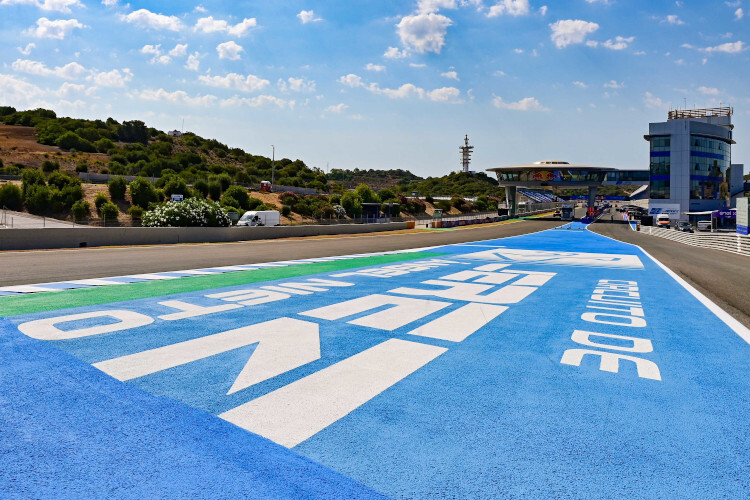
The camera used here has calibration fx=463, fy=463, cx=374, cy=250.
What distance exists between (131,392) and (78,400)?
0.44m

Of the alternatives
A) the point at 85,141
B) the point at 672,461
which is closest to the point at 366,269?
the point at 672,461

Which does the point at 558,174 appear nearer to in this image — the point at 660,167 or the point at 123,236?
the point at 660,167

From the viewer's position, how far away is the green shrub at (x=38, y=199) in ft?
174

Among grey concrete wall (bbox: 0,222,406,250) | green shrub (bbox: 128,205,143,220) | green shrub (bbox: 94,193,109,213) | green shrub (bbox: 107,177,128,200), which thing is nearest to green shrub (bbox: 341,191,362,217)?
green shrub (bbox: 128,205,143,220)

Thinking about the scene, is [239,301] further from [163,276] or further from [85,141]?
[85,141]

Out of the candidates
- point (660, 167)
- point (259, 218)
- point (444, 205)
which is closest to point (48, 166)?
point (259, 218)

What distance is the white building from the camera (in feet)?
291

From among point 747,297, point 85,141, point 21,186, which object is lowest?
point 747,297

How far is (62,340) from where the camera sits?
634 cm

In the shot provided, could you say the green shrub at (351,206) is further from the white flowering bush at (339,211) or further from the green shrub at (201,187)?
the green shrub at (201,187)

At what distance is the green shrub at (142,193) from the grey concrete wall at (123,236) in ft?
99.6

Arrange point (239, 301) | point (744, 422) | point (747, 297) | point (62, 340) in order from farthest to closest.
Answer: point (747, 297), point (239, 301), point (62, 340), point (744, 422)

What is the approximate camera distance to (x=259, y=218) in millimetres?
43000

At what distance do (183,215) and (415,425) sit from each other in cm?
3351
